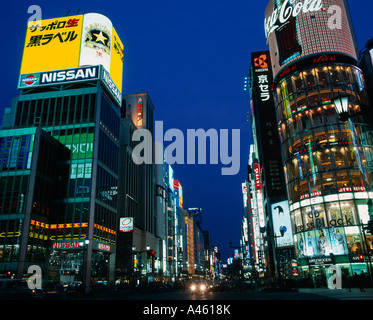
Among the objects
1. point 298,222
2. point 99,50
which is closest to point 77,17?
point 99,50

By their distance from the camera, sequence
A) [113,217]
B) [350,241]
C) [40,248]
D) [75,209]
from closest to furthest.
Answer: [350,241]
[40,248]
[75,209]
[113,217]

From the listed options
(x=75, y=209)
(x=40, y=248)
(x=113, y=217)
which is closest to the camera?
(x=40, y=248)

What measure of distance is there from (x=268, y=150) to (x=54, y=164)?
4372 cm

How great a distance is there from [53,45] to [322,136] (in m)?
65.6

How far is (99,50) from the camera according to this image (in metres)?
79.2

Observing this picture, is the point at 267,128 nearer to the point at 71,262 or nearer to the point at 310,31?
the point at 310,31

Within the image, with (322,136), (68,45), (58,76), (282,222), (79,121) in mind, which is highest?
(68,45)

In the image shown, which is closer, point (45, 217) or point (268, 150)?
point (45, 217)

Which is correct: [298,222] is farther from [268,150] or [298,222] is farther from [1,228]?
[1,228]

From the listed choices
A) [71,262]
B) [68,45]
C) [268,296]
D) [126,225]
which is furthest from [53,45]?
[268,296]

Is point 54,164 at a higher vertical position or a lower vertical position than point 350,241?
higher

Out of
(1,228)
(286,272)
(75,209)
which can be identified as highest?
(75,209)

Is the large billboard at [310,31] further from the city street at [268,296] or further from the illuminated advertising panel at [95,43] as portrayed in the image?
the city street at [268,296]

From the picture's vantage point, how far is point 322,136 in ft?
189
